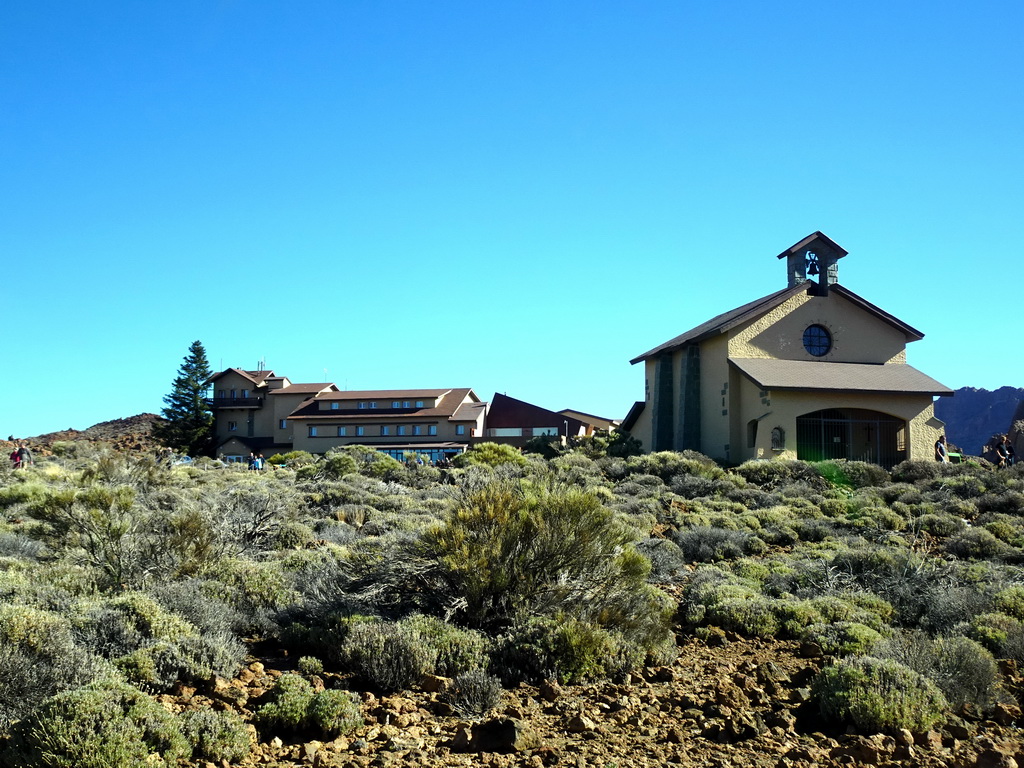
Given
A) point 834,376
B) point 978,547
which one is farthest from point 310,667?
point 834,376

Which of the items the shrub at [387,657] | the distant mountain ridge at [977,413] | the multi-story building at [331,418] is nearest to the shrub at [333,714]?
the shrub at [387,657]

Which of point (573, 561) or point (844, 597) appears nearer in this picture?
point (573, 561)

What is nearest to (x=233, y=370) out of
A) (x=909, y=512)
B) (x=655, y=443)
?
(x=655, y=443)

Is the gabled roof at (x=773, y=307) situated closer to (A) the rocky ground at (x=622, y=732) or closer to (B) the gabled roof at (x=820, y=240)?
(B) the gabled roof at (x=820, y=240)

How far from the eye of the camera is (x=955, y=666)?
20.2 feet

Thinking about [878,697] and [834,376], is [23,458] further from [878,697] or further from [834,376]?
[878,697]

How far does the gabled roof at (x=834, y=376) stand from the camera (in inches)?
949

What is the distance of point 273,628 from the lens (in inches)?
287

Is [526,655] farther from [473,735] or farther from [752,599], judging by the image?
[752,599]

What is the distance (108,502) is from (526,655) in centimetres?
513

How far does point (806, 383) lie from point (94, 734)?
884 inches

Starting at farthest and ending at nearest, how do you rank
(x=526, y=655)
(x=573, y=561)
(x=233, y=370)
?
(x=233, y=370) < (x=573, y=561) < (x=526, y=655)

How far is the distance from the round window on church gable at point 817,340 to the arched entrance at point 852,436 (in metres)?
2.04

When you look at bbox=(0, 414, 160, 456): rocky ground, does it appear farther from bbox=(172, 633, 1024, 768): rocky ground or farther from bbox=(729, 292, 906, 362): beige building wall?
bbox=(172, 633, 1024, 768): rocky ground
